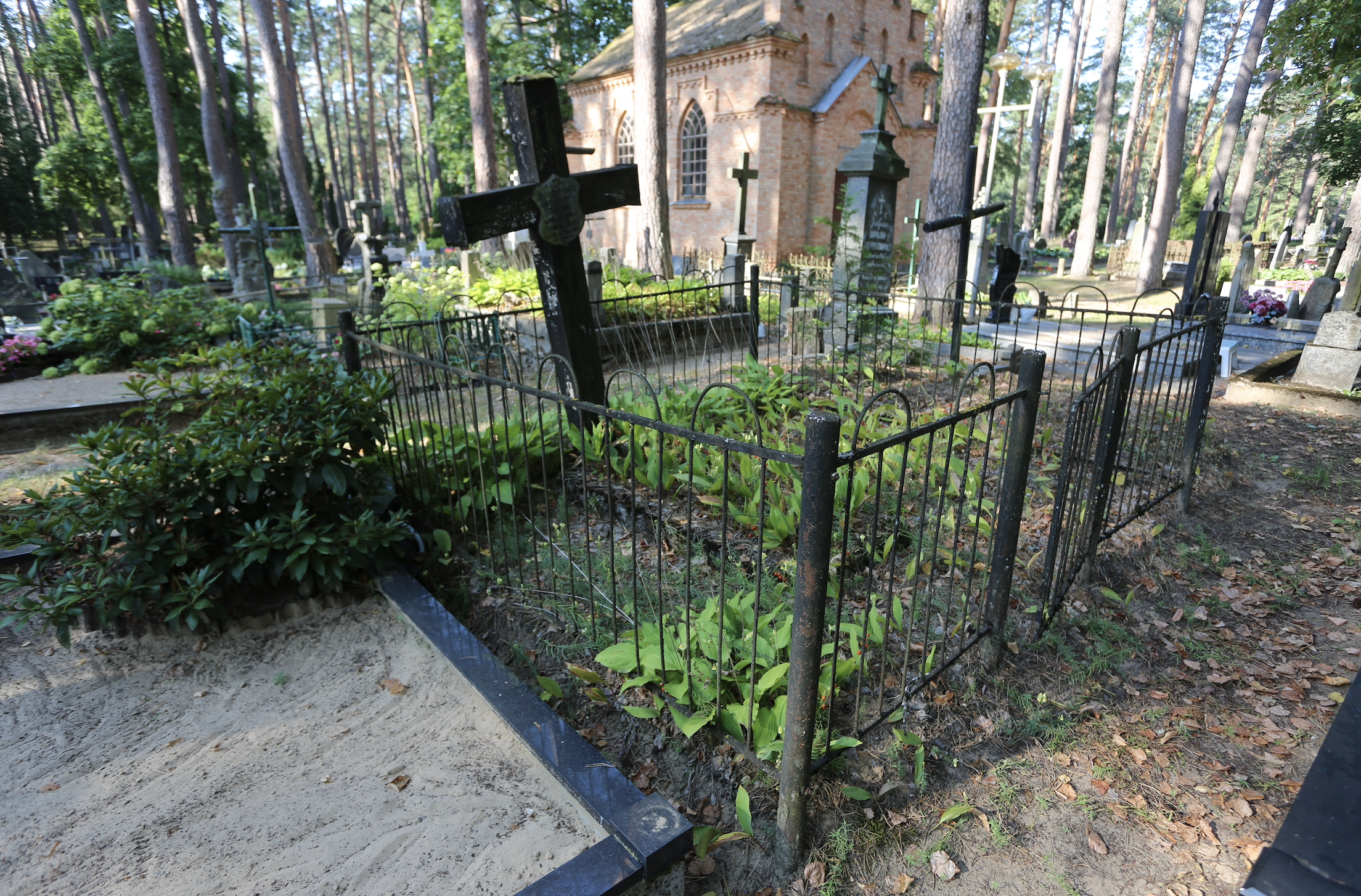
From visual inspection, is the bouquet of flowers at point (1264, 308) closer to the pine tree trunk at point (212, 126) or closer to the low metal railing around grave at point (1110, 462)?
the low metal railing around grave at point (1110, 462)

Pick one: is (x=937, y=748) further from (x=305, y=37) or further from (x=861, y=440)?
(x=305, y=37)

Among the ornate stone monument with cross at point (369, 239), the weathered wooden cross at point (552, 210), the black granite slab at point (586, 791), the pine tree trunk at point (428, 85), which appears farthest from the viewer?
the pine tree trunk at point (428, 85)

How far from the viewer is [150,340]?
8945mm

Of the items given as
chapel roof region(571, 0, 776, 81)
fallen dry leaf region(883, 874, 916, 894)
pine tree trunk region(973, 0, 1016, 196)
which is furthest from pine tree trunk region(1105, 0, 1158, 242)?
fallen dry leaf region(883, 874, 916, 894)

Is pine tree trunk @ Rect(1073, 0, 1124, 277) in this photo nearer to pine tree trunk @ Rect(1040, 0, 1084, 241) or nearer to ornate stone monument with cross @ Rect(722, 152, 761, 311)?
pine tree trunk @ Rect(1040, 0, 1084, 241)

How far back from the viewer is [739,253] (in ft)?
33.8

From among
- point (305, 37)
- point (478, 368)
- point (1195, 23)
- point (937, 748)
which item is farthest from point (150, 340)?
point (305, 37)

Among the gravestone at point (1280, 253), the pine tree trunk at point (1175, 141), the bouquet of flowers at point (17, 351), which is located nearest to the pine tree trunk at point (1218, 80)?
the gravestone at point (1280, 253)

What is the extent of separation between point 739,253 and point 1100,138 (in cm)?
1460

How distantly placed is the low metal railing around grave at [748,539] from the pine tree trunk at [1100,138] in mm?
17829

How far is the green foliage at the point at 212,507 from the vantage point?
2836 millimetres

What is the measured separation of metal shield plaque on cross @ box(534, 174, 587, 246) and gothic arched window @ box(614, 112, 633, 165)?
19.4 metres

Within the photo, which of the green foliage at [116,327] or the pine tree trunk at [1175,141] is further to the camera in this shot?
the pine tree trunk at [1175,141]

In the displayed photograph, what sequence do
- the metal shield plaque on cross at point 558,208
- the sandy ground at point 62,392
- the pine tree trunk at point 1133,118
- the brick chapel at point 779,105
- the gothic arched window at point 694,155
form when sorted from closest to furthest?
the metal shield plaque on cross at point 558,208 → the sandy ground at point 62,392 → the brick chapel at point 779,105 → the gothic arched window at point 694,155 → the pine tree trunk at point 1133,118
